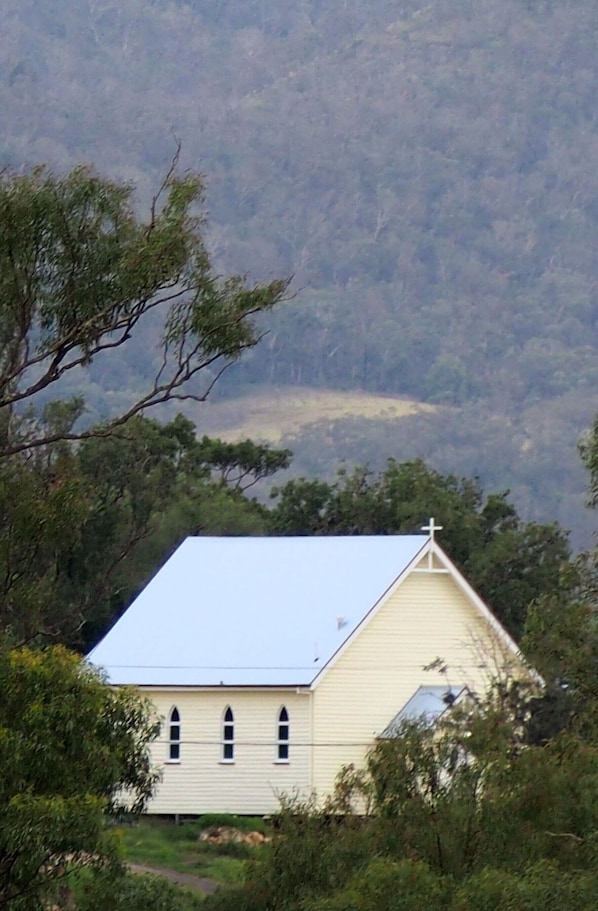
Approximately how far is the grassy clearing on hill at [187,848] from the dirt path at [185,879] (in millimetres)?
193

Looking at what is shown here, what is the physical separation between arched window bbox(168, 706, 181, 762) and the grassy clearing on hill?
1.50 m

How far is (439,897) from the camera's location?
20000 mm

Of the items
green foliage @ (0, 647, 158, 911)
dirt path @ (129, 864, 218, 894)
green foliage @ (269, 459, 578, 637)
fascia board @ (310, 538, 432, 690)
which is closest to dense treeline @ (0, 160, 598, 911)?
green foliage @ (0, 647, 158, 911)

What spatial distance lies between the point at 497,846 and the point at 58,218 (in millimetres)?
9119

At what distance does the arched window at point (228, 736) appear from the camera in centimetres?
4194

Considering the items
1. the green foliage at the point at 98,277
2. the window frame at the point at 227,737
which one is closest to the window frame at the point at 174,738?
the window frame at the point at 227,737

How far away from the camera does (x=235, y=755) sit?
137ft

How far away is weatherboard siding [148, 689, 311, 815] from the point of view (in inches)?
1636

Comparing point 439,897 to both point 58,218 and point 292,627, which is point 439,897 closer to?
point 58,218

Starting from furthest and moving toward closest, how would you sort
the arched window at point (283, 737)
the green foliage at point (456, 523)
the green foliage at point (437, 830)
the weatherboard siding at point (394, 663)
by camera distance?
the green foliage at point (456, 523) → the weatherboard siding at point (394, 663) → the arched window at point (283, 737) → the green foliage at point (437, 830)

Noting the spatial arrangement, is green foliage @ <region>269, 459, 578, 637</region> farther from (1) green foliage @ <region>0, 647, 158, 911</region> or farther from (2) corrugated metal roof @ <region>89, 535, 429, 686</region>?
(1) green foliage @ <region>0, 647, 158, 911</region>

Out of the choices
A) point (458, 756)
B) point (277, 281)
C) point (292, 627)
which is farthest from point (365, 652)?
point (277, 281)

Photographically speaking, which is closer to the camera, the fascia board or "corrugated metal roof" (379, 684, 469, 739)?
"corrugated metal roof" (379, 684, 469, 739)

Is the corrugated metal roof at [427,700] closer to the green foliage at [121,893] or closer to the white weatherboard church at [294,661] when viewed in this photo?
the white weatherboard church at [294,661]
